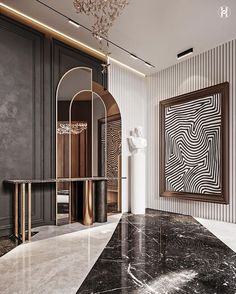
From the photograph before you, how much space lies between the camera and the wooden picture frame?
4.59m

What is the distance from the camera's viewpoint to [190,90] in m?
5.26

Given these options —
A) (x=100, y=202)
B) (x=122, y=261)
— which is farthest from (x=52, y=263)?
(x=100, y=202)

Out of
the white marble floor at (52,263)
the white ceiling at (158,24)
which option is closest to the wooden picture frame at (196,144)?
the white ceiling at (158,24)

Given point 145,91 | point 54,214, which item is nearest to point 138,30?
point 145,91

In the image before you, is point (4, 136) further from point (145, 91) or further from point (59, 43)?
point (145, 91)

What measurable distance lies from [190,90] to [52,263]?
13.8 feet

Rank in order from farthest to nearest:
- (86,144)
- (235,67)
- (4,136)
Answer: (86,144) → (235,67) → (4,136)

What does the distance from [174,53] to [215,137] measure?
1.90 meters

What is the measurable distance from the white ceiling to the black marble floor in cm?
331

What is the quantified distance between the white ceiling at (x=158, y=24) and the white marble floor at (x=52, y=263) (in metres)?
3.34

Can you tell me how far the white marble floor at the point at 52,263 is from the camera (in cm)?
215

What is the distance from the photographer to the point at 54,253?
2.96 m

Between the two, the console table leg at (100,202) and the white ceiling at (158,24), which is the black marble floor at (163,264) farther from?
the white ceiling at (158,24)

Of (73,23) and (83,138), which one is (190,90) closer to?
(83,138)
